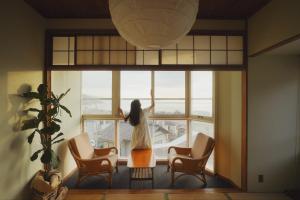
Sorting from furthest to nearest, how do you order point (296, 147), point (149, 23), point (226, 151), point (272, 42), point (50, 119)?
point (226, 151) < point (296, 147) < point (50, 119) < point (272, 42) < point (149, 23)

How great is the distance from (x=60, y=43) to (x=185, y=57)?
6.68ft

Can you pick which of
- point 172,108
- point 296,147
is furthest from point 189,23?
point 172,108

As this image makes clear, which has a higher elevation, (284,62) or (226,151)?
(284,62)

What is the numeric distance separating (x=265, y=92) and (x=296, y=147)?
95 centimetres

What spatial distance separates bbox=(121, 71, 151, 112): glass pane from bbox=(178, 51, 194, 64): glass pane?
177 centimetres

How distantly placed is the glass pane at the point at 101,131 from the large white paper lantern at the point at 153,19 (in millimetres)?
4181

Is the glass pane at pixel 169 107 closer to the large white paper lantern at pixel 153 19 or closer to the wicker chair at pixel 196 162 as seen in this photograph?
the wicker chair at pixel 196 162

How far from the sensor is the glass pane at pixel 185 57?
11.4 feet

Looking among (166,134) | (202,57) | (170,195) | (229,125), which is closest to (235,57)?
(202,57)

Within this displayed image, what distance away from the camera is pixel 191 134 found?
5.06 metres

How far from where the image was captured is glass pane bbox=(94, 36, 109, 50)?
3.49 metres

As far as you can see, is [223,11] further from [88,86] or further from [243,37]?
[88,86]

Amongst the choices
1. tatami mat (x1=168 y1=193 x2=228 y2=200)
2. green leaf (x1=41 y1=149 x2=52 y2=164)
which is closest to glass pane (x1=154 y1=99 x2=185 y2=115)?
tatami mat (x1=168 y1=193 x2=228 y2=200)

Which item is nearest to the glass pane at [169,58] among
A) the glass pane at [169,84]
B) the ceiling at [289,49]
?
the ceiling at [289,49]
